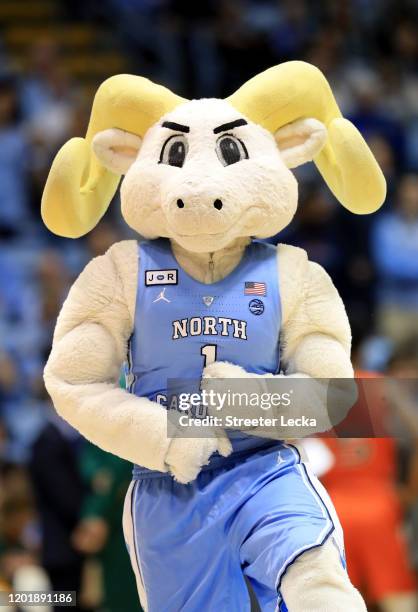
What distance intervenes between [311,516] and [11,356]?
4.01 meters

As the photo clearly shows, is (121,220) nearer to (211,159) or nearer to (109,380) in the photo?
(109,380)

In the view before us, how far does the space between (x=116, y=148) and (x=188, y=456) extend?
0.90 m

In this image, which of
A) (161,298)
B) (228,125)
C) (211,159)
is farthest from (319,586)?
(228,125)

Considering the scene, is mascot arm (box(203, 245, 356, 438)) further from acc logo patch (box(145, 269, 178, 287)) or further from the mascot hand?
acc logo patch (box(145, 269, 178, 287))

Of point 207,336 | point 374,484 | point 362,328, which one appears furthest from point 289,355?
point 362,328

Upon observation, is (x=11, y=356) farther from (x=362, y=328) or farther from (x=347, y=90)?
(x=347, y=90)

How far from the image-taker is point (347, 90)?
28.6 ft

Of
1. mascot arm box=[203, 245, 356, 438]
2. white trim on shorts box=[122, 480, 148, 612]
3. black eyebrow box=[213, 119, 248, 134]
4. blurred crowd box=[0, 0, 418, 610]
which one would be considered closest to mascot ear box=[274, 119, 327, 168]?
black eyebrow box=[213, 119, 248, 134]

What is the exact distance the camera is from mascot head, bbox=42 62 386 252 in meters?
3.53

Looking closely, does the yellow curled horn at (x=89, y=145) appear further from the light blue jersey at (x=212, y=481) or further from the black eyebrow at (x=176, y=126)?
the light blue jersey at (x=212, y=481)

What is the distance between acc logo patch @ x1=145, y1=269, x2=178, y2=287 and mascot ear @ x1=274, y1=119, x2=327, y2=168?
16.8 inches

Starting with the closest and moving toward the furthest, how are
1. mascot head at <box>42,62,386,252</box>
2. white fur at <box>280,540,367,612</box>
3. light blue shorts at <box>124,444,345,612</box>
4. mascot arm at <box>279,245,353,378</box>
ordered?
1. white fur at <box>280,540,367,612</box>
2. light blue shorts at <box>124,444,345,612</box>
3. mascot head at <box>42,62,386,252</box>
4. mascot arm at <box>279,245,353,378</box>

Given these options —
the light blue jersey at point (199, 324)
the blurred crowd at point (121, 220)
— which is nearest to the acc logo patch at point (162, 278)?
the light blue jersey at point (199, 324)

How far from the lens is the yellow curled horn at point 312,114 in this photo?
370 centimetres
